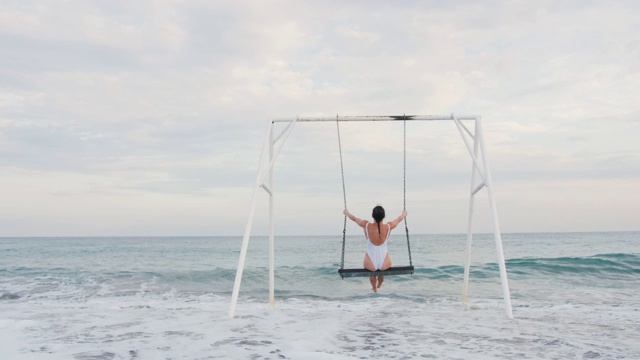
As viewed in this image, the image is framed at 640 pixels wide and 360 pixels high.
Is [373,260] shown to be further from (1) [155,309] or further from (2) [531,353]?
(1) [155,309]

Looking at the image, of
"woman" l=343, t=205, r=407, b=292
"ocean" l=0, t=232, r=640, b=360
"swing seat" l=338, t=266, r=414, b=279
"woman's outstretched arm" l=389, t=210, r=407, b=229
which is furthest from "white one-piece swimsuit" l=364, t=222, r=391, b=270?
"ocean" l=0, t=232, r=640, b=360

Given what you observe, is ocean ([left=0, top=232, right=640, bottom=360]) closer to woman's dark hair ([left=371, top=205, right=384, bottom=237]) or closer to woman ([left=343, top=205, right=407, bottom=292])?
woman ([left=343, top=205, right=407, bottom=292])

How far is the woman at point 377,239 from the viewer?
27.6ft

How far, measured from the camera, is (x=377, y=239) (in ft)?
28.3

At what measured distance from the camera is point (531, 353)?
6410mm

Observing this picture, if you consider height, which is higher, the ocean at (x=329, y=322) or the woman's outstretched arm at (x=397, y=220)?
the woman's outstretched arm at (x=397, y=220)

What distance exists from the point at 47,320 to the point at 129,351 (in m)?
3.78

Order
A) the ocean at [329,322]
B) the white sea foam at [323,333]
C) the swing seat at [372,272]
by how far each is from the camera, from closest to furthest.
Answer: the white sea foam at [323,333] → the ocean at [329,322] → the swing seat at [372,272]

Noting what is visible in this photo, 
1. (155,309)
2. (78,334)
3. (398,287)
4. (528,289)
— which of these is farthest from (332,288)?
(78,334)

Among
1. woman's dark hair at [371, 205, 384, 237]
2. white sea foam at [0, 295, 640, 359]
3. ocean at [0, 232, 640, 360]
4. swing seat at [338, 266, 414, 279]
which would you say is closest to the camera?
white sea foam at [0, 295, 640, 359]

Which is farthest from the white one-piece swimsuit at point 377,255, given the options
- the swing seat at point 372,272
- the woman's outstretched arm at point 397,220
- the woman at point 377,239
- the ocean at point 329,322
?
the ocean at point 329,322

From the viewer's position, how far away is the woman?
8422mm

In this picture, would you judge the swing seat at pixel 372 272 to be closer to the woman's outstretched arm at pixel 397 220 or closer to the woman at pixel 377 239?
the woman at pixel 377 239

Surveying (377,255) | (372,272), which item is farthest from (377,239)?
(372,272)
